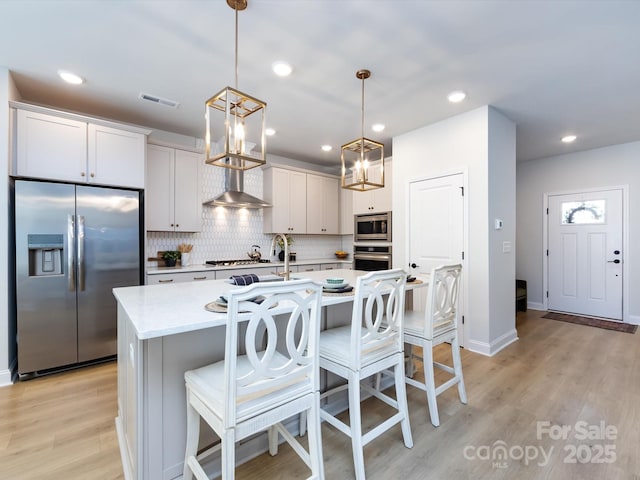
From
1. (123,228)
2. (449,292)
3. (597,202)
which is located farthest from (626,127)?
(123,228)

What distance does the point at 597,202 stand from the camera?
188 inches

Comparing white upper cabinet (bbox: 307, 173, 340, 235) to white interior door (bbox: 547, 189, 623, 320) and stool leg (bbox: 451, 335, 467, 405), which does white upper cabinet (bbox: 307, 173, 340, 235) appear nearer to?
stool leg (bbox: 451, 335, 467, 405)

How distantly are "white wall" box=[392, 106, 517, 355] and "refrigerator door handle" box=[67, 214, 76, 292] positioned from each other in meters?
3.84

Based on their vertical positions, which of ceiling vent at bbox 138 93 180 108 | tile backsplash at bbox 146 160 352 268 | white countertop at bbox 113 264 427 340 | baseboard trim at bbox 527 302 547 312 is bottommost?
baseboard trim at bbox 527 302 547 312

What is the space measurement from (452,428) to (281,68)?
296 centimetres

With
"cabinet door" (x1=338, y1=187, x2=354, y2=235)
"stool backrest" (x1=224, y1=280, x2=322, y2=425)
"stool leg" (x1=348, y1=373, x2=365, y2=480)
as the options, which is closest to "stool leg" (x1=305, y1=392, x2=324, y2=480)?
"stool backrest" (x1=224, y1=280, x2=322, y2=425)

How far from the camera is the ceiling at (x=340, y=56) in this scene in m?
1.94

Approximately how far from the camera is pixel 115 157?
3176 millimetres

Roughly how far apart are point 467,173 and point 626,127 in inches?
91.7

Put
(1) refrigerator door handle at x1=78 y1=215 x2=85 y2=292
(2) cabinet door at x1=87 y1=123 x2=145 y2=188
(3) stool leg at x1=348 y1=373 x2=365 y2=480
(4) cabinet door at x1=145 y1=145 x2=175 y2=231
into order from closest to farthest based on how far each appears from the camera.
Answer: (3) stool leg at x1=348 y1=373 x2=365 y2=480, (1) refrigerator door handle at x1=78 y1=215 x2=85 y2=292, (2) cabinet door at x1=87 y1=123 x2=145 y2=188, (4) cabinet door at x1=145 y1=145 x2=175 y2=231

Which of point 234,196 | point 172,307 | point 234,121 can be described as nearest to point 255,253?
point 234,196

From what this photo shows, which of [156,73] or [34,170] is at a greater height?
[156,73]

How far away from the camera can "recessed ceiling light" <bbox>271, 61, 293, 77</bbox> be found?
8.19ft

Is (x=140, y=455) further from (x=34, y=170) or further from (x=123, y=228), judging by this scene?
(x=34, y=170)
